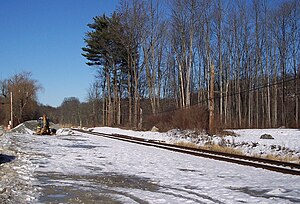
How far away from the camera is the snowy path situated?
24.0 feet

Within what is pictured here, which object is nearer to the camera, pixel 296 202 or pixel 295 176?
pixel 296 202

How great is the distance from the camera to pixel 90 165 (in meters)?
13.0

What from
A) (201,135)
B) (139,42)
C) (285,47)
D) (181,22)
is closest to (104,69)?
(139,42)

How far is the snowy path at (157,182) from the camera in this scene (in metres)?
7.32

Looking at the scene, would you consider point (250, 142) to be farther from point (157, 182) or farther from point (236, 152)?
point (157, 182)

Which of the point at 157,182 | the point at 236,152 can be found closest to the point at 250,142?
the point at 236,152

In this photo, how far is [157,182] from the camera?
31.0 feet

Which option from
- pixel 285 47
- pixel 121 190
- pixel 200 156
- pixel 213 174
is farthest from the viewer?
pixel 285 47

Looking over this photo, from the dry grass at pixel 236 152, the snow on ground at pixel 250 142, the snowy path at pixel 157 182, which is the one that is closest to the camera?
the snowy path at pixel 157 182

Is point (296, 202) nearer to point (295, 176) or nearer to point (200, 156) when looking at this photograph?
point (295, 176)

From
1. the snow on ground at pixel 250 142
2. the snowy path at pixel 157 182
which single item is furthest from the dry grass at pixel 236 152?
the snowy path at pixel 157 182

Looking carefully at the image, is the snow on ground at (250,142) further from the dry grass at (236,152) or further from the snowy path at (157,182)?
the snowy path at (157,182)

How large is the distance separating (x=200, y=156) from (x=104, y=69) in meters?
44.7

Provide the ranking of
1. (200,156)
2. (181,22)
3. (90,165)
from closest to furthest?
(90,165) < (200,156) < (181,22)
